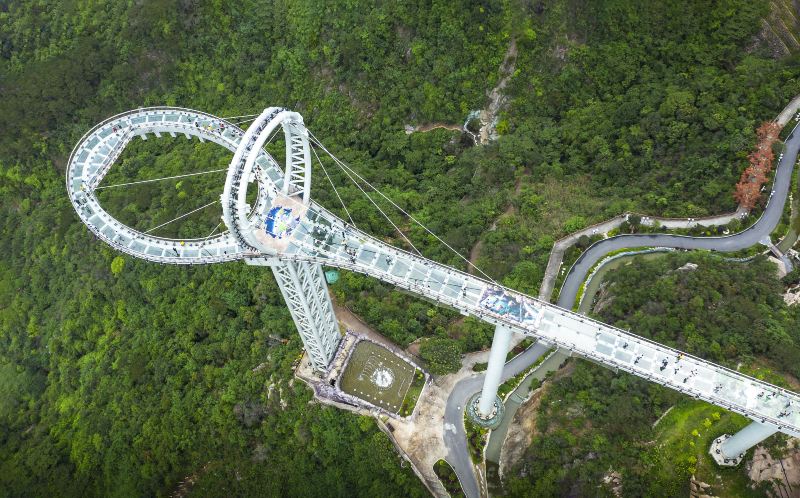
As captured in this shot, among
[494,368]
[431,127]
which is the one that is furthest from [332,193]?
[494,368]

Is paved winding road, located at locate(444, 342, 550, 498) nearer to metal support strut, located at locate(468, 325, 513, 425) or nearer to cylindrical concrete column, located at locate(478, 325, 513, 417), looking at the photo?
metal support strut, located at locate(468, 325, 513, 425)

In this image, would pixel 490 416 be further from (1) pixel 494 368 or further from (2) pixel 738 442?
(2) pixel 738 442

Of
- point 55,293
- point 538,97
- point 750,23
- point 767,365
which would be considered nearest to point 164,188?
point 55,293

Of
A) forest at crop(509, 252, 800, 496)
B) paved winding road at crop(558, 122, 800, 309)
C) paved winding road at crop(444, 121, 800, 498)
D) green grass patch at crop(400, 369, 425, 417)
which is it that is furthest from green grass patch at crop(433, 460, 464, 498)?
paved winding road at crop(558, 122, 800, 309)

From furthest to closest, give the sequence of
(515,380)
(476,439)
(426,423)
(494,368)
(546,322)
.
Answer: (515,380) < (426,423) < (476,439) < (494,368) < (546,322)

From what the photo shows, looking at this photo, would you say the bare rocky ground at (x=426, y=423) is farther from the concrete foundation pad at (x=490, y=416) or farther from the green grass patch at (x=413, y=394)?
the concrete foundation pad at (x=490, y=416)

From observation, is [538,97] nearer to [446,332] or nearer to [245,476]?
[446,332]

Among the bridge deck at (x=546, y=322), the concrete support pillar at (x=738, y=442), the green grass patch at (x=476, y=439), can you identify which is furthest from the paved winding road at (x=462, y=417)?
the concrete support pillar at (x=738, y=442)

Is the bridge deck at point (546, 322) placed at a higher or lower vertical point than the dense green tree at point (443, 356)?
higher
